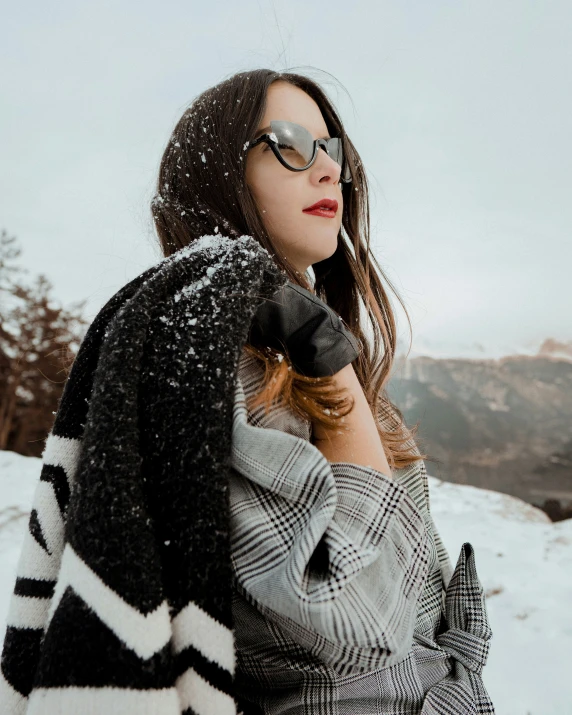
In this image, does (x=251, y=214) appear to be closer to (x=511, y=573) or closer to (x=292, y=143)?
(x=292, y=143)

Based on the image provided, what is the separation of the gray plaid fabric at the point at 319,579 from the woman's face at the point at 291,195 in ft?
1.85

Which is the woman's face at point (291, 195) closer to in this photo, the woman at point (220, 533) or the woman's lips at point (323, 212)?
the woman's lips at point (323, 212)

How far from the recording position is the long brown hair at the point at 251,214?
996mm

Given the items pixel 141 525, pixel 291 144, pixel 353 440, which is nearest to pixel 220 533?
pixel 141 525

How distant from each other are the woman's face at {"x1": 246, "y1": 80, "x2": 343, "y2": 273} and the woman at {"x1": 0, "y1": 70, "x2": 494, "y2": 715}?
40 cm

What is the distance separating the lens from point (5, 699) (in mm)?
774

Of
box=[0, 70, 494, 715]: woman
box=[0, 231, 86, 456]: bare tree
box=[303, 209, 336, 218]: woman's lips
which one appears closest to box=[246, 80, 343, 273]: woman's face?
box=[303, 209, 336, 218]: woman's lips

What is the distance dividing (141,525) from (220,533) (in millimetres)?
126

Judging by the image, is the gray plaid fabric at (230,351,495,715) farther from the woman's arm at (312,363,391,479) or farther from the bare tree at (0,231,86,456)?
the bare tree at (0,231,86,456)

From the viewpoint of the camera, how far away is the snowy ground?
2.24m

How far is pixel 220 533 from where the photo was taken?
2.42 ft

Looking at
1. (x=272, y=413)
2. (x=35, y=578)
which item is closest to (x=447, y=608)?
(x=272, y=413)

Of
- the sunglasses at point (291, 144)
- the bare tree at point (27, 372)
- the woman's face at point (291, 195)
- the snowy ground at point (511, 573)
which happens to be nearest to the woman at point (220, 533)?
the woman's face at point (291, 195)

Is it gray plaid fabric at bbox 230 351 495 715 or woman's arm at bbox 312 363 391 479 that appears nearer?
gray plaid fabric at bbox 230 351 495 715
